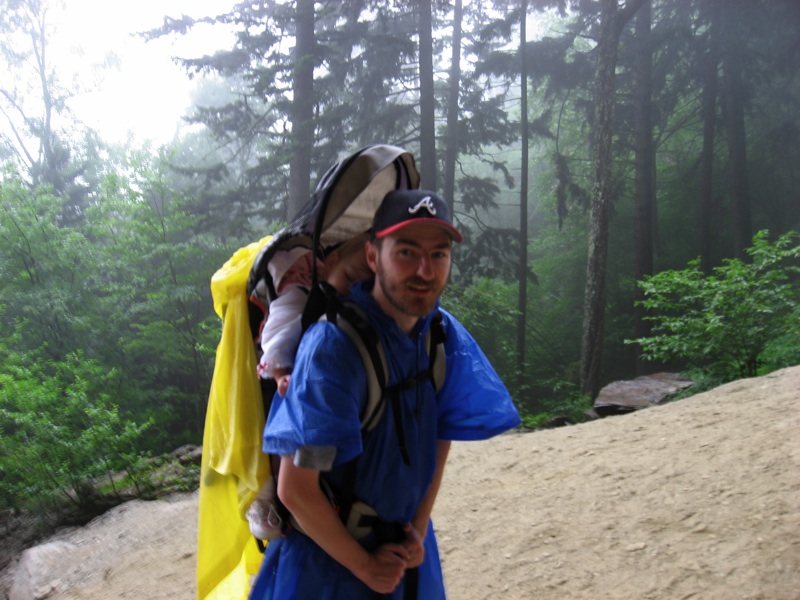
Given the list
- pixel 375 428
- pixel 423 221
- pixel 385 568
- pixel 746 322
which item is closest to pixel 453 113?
pixel 746 322

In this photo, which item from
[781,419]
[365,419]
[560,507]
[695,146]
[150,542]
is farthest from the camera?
[695,146]

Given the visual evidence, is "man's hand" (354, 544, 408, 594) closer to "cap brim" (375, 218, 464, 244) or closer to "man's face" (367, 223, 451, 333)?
"man's face" (367, 223, 451, 333)

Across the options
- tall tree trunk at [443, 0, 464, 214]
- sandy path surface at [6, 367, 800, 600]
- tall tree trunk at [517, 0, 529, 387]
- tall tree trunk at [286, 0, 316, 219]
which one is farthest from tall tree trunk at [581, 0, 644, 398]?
sandy path surface at [6, 367, 800, 600]

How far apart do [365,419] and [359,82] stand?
1589 centimetres

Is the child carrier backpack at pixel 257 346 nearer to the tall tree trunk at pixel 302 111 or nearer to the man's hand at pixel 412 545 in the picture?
the man's hand at pixel 412 545

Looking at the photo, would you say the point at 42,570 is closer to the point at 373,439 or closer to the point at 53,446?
the point at 53,446

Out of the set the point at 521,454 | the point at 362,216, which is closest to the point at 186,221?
the point at 521,454

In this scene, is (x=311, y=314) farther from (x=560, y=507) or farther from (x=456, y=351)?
(x=560, y=507)

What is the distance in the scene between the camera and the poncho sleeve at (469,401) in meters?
1.54

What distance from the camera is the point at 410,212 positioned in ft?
4.26

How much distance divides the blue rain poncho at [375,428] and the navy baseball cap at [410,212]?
0.18 m

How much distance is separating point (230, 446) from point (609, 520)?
9.49ft

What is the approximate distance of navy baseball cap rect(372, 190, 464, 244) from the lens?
1296 mm

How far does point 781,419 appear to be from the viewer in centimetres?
434
